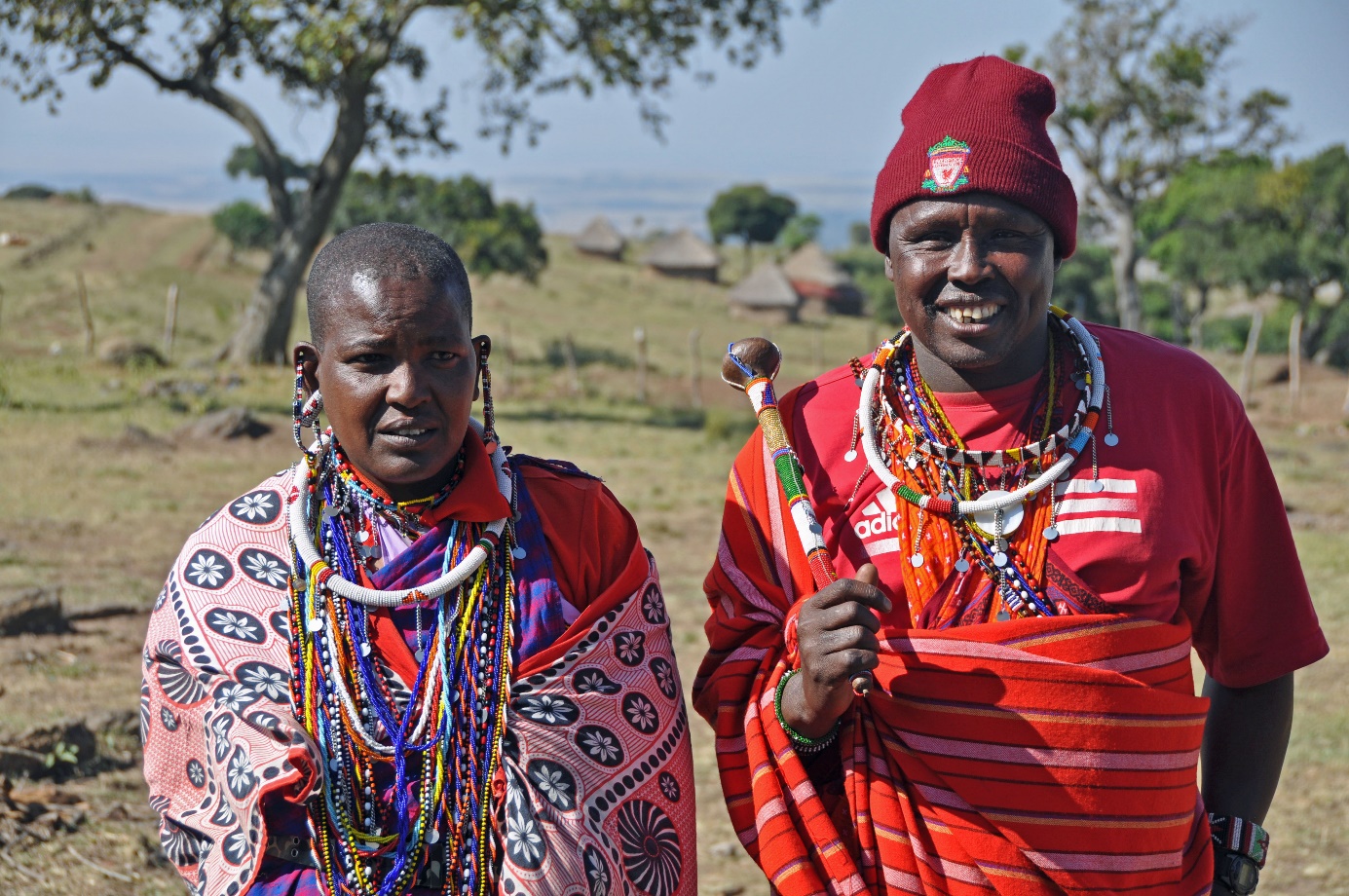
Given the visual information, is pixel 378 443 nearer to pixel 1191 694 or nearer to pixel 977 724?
pixel 977 724

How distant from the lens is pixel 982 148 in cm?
218

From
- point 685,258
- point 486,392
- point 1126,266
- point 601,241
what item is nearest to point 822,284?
point 685,258

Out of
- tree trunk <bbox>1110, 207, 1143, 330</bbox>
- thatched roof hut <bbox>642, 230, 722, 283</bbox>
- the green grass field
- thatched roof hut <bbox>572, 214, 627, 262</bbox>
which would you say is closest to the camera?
the green grass field

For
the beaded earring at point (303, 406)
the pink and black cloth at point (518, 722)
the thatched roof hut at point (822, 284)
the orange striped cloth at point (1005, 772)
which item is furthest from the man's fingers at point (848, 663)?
the thatched roof hut at point (822, 284)

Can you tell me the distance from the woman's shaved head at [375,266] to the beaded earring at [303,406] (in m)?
0.09

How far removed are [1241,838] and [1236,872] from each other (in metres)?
0.06

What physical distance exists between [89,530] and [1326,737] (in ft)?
24.9

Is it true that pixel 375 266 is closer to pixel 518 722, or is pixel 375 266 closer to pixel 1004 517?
pixel 518 722

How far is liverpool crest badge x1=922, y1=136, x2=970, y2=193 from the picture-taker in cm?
218

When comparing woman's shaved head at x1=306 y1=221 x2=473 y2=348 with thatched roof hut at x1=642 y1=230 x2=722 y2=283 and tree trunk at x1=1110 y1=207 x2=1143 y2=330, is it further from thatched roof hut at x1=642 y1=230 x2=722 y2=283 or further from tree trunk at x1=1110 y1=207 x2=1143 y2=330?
thatched roof hut at x1=642 y1=230 x2=722 y2=283

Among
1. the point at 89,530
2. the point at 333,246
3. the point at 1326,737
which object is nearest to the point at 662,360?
the point at 89,530

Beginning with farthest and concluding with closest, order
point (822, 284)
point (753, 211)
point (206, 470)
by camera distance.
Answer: point (753, 211)
point (822, 284)
point (206, 470)

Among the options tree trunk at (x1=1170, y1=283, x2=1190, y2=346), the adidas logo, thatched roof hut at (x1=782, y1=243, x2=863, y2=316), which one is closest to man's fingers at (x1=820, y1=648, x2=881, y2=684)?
the adidas logo

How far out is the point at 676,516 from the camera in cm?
1083
